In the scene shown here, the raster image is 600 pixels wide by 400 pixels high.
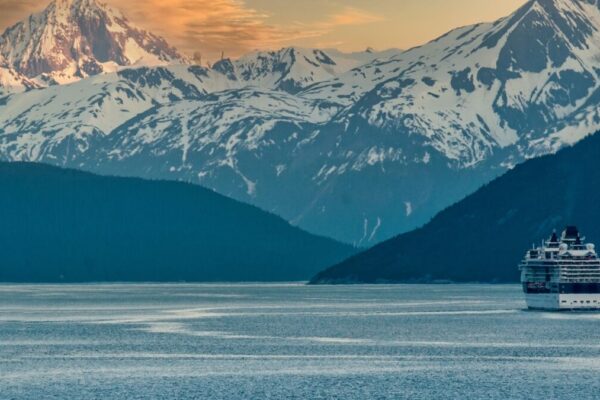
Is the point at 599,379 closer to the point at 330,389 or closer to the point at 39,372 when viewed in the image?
the point at 330,389

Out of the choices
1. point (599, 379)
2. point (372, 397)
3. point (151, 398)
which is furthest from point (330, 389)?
point (599, 379)

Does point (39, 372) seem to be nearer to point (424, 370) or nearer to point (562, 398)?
point (424, 370)

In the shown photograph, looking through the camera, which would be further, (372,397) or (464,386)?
(464,386)

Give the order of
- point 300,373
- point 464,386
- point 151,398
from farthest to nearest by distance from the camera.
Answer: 1. point 300,373
2. point 464,386
3. point 151,398

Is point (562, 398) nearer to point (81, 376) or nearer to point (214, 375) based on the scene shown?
point (214, 375)

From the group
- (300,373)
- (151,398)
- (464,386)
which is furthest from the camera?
(300,373)

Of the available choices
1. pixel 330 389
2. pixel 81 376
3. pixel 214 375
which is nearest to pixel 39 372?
pixel 81 376

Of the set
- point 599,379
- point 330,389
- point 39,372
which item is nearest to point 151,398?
point 330,389
